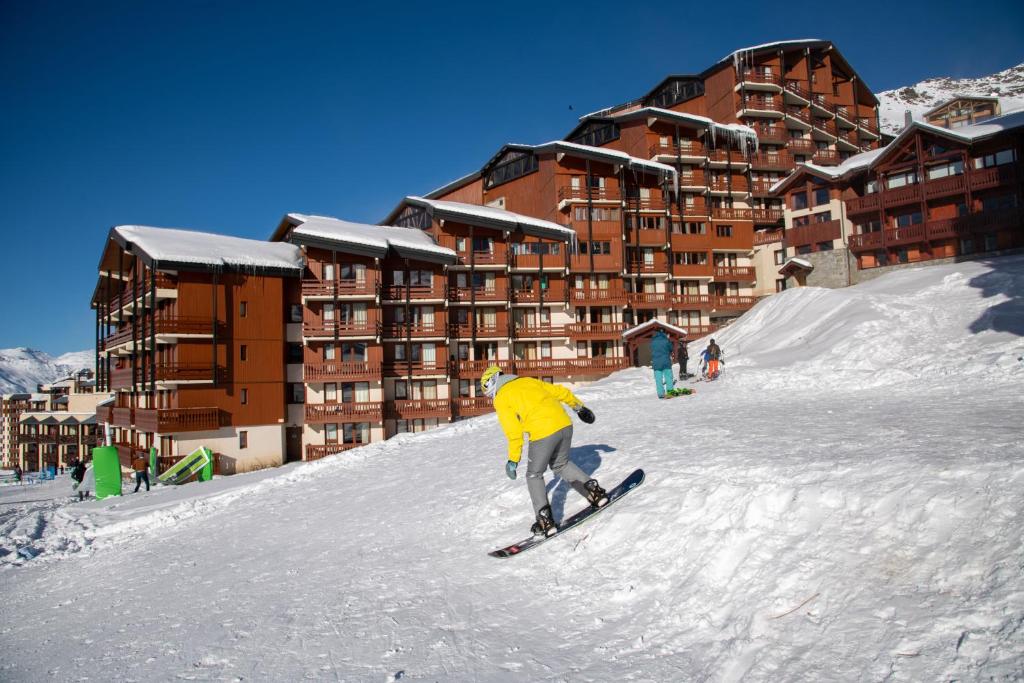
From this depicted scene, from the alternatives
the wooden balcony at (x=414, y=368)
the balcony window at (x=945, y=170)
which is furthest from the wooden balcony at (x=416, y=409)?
the balcony window at (x=945, y=170)

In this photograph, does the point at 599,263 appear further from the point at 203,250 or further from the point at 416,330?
the point at 203,250

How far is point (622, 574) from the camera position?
19.5ft

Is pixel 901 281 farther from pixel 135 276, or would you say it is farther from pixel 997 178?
pixel 135 276

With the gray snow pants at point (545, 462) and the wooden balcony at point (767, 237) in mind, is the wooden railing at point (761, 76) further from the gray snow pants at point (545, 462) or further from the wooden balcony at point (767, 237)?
the gray snow pants at point (545, 462)

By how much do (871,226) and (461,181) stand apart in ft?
112

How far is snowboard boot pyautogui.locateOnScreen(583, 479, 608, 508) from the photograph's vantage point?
7242 mm

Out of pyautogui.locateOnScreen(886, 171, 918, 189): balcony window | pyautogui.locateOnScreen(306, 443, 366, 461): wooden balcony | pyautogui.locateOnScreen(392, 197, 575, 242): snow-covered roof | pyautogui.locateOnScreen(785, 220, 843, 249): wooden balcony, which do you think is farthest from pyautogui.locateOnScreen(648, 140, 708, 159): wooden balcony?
pyautogui.locateOnScreen(306, 443, 366, 461): wooden balcony

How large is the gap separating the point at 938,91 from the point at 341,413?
703ft

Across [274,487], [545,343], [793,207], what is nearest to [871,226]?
[793,207]

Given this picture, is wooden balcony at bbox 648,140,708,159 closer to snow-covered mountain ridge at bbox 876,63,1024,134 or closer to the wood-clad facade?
the wood-clad facade

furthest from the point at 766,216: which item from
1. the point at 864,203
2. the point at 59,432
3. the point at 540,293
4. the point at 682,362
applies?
the point at 59,432

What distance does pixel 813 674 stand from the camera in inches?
152

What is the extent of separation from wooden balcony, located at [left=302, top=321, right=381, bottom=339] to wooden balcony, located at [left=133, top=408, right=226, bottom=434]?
6.65m

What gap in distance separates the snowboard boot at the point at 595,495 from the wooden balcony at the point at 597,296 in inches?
1343
